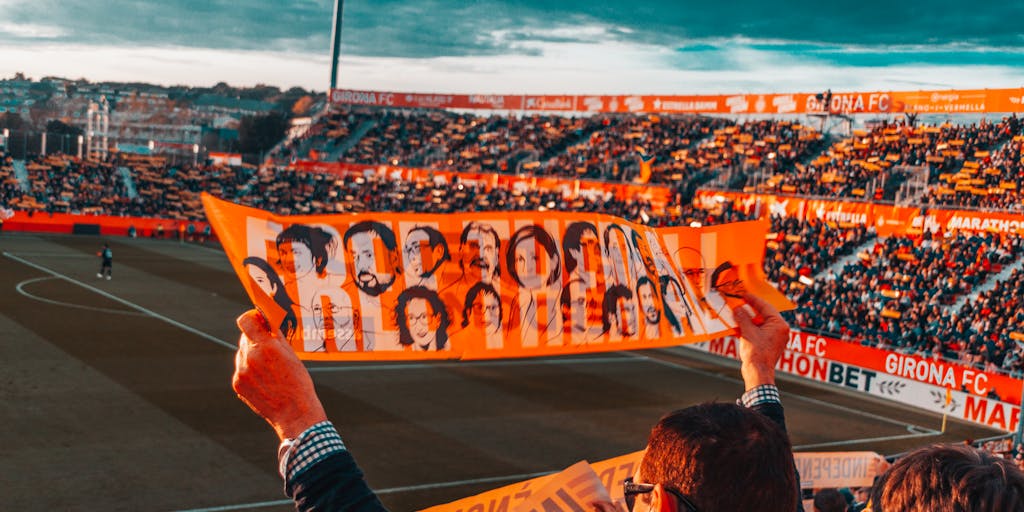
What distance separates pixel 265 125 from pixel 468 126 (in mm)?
89523

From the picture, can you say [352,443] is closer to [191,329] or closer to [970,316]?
[191,329]

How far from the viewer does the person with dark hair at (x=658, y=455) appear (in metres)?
2.42

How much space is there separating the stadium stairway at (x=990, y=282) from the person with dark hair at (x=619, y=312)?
32.0 metres

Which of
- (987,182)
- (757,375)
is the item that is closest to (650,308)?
(757,375)

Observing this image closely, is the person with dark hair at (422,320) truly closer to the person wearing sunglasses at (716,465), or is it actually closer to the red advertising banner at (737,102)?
the person wearing sunglasses at (716,465)

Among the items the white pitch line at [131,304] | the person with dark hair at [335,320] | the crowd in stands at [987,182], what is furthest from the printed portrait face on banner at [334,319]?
the crowd in stands at [987,182]

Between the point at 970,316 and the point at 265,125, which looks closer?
the point at 970,316

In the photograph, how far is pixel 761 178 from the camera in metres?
53.8

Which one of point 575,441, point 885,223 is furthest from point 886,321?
point 575,441

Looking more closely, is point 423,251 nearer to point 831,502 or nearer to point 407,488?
point 831,502

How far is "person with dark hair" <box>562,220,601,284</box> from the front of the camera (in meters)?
5.80

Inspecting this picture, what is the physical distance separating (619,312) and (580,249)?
508 mm

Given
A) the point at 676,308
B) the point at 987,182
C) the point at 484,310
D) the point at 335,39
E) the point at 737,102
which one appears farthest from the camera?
the point at 335,39

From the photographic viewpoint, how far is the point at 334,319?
4812 millimetres
